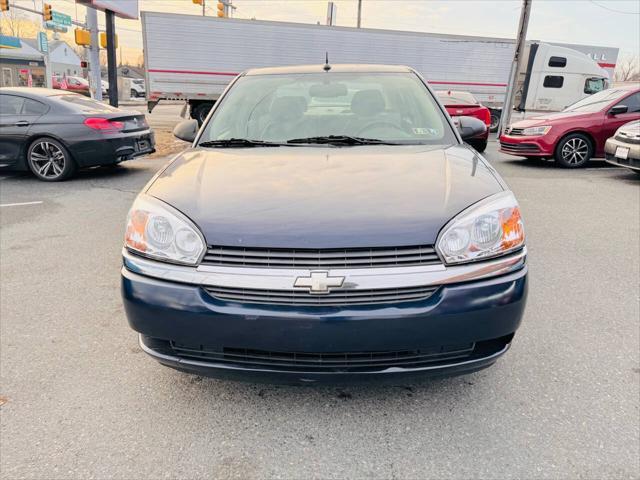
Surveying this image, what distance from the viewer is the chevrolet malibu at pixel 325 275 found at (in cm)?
189

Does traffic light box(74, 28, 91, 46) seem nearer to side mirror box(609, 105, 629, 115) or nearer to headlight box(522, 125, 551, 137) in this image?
headlight box(522, 125, 551, 137)

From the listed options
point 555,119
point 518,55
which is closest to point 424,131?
point 555,119

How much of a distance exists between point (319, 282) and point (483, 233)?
72 cm

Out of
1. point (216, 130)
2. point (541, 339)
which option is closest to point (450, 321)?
point (541, 339)

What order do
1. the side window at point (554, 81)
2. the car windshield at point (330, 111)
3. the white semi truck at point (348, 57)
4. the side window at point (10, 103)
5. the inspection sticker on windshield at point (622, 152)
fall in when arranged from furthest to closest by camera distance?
1. the side window at point (554, 81)
2. the white semi truck at point (348, 57)
3. the inspection sticker on windshield at point (622, 152)
4. the side window at point (10, 103)
5. the car windshield at point (330, 111)

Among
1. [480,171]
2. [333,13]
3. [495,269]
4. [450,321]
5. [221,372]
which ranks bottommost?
[221,372]

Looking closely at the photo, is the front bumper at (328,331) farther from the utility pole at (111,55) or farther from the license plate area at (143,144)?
the utility pole at (111,55)

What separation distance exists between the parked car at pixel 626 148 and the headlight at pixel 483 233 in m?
6.83

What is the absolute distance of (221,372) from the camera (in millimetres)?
2053

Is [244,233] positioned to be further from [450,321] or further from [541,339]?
[541,339]

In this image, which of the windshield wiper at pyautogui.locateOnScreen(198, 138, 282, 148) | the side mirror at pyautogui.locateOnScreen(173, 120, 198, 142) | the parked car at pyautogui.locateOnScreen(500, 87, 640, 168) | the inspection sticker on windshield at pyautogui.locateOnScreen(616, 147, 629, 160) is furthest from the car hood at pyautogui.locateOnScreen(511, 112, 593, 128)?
the windshield wiper at pyautogui.locateOnScreen(198, 138, 282, 148)

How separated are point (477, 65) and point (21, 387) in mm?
18643

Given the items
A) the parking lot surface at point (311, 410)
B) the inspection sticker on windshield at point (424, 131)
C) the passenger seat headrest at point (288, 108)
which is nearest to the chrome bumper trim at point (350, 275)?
the parking lot surface at point (311, 410)

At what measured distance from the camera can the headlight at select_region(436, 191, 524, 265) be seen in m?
1.99
